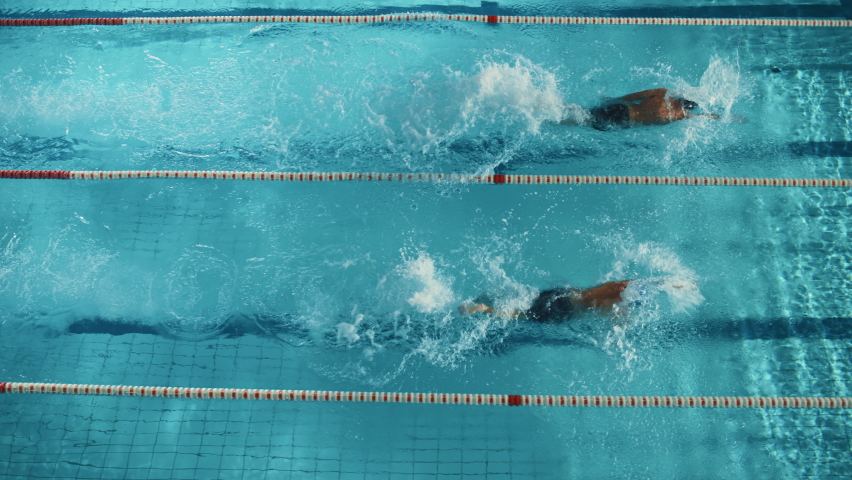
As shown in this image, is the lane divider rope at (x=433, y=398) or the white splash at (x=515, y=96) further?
the white splash at (x=515, y=96)

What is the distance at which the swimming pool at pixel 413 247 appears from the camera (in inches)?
152

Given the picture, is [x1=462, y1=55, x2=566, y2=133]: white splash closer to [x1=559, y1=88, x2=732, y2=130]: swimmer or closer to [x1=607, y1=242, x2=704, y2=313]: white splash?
[x1=559, y1=88, x2=732, y2=130]: swimmer

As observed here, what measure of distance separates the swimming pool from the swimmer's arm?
110 mm

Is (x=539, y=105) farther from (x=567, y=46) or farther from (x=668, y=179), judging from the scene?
(x=668, y=179)

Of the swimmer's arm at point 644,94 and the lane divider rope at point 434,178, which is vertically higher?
the swimmer's arm at point 644,94

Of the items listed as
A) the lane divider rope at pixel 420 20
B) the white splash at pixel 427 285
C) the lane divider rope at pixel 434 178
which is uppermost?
the lane divider rope at pixel 420 20

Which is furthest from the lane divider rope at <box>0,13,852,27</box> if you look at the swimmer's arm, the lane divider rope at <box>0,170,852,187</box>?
the lane divider rope at <box>0,170,852,187</box>

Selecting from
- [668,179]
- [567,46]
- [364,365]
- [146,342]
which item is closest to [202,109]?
[146,342]

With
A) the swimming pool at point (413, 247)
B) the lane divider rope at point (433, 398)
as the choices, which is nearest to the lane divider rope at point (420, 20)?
the swimming pool at point (413, 247)

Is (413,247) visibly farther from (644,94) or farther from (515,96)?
(644,94)

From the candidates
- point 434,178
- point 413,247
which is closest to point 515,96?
point 434,178

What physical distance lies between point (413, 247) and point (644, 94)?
1957mm

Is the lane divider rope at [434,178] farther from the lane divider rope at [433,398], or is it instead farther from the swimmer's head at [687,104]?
the lane divider rope at [433,398]

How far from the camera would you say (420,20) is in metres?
5.29
